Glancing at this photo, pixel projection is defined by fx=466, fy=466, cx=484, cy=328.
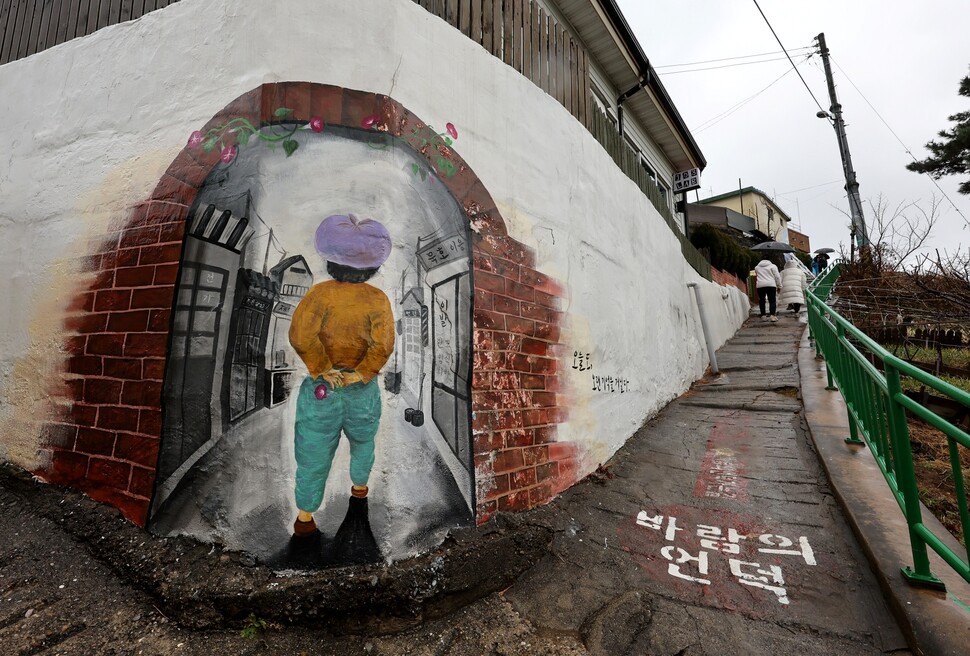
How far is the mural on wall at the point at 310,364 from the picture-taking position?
2.25m

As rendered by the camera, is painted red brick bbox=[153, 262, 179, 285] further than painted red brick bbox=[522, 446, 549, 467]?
No

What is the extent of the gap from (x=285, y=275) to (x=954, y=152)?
687 inches

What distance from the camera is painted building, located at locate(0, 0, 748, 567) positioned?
7.63 ft

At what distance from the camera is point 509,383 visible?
293 cm

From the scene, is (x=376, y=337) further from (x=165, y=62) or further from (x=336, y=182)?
(x=165, y=62)

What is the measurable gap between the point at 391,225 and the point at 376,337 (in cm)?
61

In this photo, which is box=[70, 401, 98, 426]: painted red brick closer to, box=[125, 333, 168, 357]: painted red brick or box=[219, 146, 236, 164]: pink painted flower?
box=[125, 333, 168, 357]: painted red brick

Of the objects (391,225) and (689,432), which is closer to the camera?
(391,225)

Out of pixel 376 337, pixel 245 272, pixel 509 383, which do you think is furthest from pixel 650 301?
pixel 245 272

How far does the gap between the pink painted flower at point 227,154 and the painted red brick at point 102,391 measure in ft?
4.50

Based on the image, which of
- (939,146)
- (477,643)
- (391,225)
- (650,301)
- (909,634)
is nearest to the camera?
(909,634)

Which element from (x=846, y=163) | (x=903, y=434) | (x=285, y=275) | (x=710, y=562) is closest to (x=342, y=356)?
(x=285, y=275)

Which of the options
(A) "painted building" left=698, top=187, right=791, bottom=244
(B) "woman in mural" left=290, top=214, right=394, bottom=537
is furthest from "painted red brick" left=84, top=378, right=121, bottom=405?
(A) "painted building" left=698, top=187, right=791, bottom=244

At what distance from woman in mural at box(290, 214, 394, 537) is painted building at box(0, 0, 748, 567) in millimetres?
14
